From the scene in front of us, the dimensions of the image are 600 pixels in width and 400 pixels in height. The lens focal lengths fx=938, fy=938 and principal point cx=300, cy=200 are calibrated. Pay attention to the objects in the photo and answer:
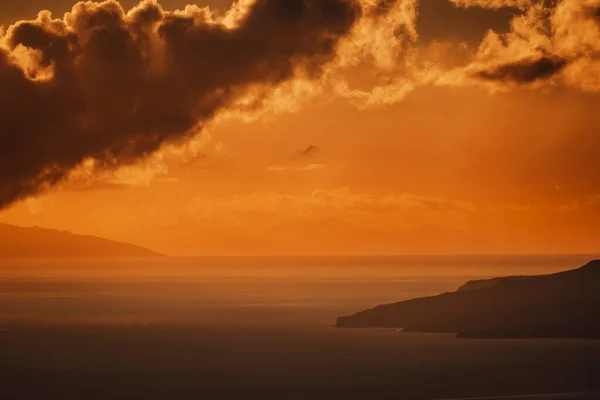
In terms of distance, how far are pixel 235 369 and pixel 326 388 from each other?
70.9 feet

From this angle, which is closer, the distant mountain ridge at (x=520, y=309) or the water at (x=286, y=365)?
the water at (x=286, y=365)

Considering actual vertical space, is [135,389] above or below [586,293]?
below

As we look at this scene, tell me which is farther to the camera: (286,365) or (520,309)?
(520,309)

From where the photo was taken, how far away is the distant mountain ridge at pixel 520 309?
490 ft

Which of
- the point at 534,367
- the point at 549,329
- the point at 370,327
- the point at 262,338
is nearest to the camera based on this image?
the point at 534,367

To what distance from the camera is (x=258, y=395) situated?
320 feet

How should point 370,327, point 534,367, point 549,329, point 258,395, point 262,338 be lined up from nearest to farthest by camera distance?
point 258,395 → point 534,367 → point 549,329 → point 262,338 → point 370,327

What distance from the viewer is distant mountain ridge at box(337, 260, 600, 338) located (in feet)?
490

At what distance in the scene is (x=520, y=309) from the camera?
156250 mm

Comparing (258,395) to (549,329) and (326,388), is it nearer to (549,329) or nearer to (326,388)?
(326,388)

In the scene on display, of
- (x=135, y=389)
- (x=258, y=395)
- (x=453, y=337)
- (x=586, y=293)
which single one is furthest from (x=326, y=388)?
(x=586, y=293)

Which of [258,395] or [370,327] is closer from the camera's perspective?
[258,395]

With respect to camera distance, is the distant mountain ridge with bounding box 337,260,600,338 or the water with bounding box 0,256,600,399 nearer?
the water with bounding box 0,256,600,399

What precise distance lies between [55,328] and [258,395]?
4007 inches
